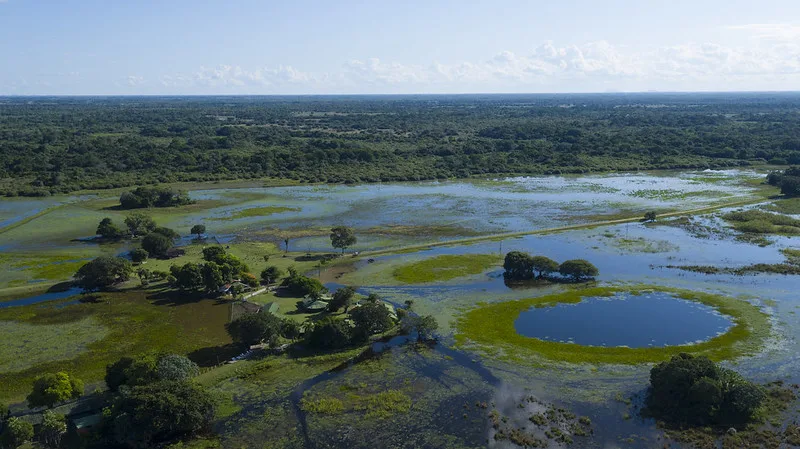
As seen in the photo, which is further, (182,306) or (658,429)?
(182,306)

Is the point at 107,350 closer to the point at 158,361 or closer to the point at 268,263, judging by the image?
the point at 158,361

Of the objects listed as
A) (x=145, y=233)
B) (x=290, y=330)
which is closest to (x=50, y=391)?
(x=290, y=330)

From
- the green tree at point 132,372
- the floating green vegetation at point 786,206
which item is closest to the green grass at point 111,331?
the green tree at point 132,372

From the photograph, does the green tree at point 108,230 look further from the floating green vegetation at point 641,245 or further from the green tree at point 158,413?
the floating green vegetation at point 641,245

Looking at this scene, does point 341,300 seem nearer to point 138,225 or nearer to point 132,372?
point 132,372

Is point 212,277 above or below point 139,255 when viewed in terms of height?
above

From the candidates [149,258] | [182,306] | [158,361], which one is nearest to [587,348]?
[158,361]
